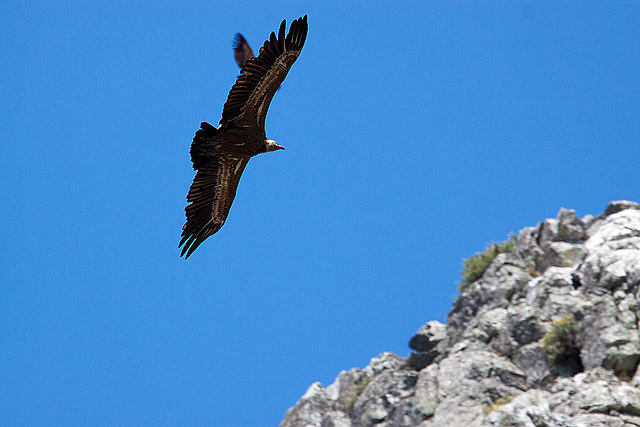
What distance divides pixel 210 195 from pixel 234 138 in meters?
1.75

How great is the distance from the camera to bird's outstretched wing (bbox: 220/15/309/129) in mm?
14617

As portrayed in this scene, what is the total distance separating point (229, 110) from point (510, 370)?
52.2ft

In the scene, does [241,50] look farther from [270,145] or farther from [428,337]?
[428,337]

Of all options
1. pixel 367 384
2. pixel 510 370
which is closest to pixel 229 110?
pixel 510 370

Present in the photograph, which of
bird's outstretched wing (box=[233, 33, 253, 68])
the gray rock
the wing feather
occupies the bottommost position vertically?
the wing feather

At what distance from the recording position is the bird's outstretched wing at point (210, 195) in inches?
653

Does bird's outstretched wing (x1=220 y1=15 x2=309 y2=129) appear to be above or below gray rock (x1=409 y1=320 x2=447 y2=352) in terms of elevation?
below

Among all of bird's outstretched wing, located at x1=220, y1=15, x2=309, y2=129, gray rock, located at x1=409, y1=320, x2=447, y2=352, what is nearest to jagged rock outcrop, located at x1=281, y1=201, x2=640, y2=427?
gray rock, located at x1=409, y1=320, x2=447, y2=352

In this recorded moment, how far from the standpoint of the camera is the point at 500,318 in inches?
1163

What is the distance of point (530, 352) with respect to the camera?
2742cm

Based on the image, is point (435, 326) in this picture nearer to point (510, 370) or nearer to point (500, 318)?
point (500, 318)

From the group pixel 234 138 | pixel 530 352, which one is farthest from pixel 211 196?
pixel 530 352

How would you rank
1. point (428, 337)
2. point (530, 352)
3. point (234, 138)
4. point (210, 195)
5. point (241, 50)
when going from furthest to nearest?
point (428, 337)
point (530, 352)
point (241, 50)
point (210, 195)
point (234, 138)

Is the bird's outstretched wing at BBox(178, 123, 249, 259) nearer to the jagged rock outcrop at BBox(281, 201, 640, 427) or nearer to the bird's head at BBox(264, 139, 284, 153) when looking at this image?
the bird's head at BBox(264, 139, 284, 153)
